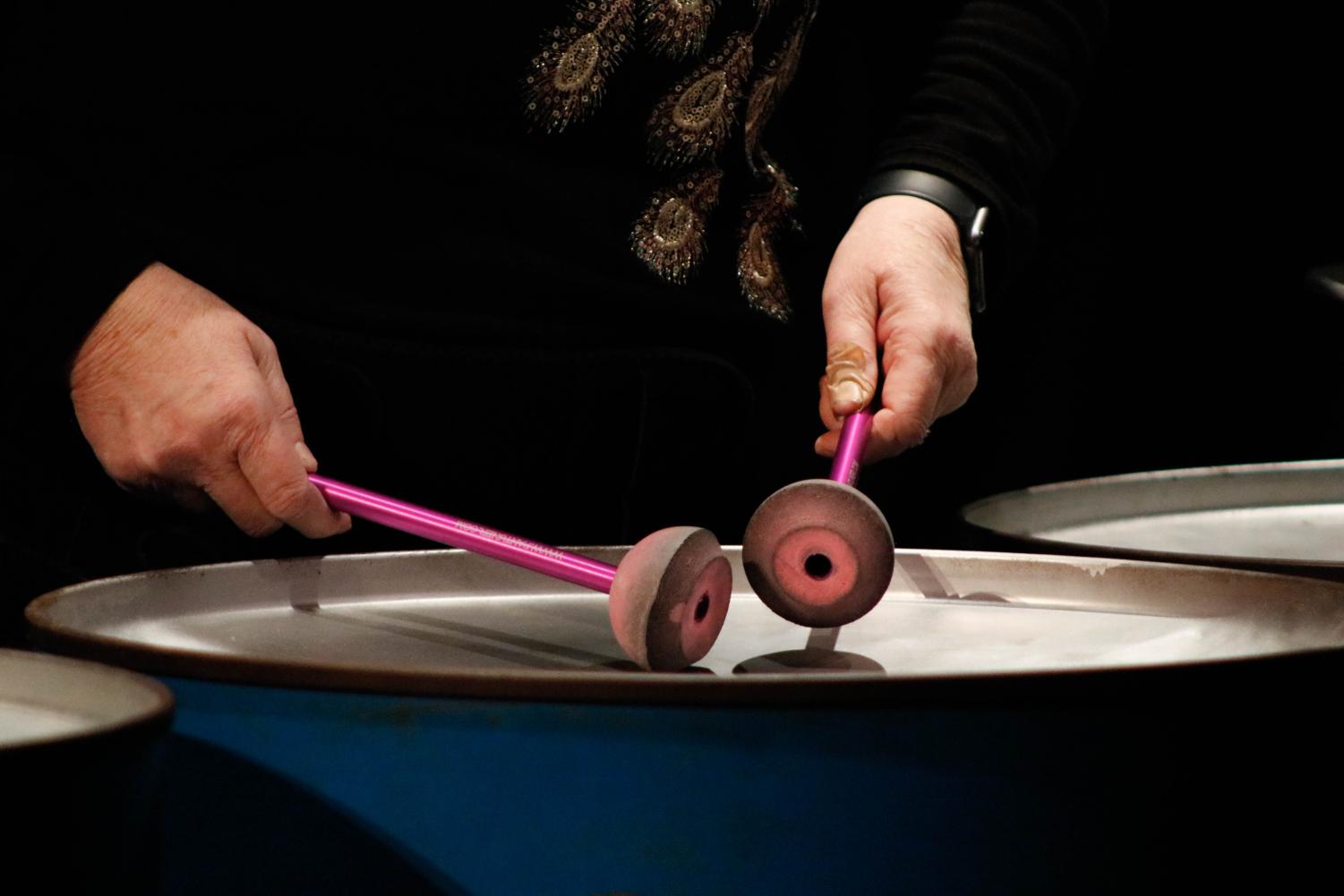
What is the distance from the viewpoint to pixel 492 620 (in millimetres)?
903

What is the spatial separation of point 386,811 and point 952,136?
90cm

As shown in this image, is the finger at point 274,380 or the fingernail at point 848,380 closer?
the finger at point 274,380

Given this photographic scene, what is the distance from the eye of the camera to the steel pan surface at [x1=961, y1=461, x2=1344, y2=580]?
1164mm

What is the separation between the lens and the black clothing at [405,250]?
0.94m

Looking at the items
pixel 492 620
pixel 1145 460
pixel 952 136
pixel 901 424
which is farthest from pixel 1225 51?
pixel 492 620

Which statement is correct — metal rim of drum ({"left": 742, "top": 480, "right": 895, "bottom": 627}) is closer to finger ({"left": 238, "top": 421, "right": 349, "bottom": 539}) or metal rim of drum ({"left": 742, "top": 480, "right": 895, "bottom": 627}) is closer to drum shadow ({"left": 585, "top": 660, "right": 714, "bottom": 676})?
drum shadow ({"left": 585, "top": 660, "right": 714, "bottom": 676})

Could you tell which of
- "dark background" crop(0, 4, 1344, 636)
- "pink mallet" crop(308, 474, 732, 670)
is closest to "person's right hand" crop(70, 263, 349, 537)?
"pink mallet" crop(308, 474, 732, 670)

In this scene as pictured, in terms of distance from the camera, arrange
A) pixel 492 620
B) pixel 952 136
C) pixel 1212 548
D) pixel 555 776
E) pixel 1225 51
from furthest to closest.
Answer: pixel 1225 51 < pixel 952 136 < pixel 1212 548 < pixel 492 620 < pixel 555 776

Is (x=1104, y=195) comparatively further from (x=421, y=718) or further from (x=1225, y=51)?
(x=421, y=718)

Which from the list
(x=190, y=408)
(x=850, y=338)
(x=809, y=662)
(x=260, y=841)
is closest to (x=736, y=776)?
(x=260, y=841)

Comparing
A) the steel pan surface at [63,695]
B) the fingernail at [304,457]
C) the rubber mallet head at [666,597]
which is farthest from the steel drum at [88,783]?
the fingernail at [304,457]

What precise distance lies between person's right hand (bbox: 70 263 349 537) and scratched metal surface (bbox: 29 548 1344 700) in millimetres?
52

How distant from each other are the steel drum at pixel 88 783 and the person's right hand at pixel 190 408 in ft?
1.19

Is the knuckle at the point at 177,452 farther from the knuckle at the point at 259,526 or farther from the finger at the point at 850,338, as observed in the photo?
the finger at the point at 850,338
